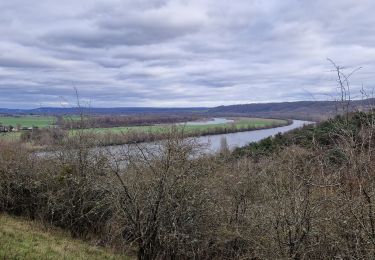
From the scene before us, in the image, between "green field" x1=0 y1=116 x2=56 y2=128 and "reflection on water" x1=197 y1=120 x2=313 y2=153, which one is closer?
"reflection on water" x1=197 y1=120 x2=313 y2=153

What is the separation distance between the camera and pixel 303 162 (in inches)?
341

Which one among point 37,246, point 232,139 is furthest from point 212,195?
point 232,139

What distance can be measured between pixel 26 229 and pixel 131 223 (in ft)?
16.6

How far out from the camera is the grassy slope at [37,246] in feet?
31.7

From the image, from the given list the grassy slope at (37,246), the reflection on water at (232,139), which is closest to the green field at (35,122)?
the reflection on water at (232,139)

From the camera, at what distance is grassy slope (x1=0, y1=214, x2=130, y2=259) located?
9.65 m

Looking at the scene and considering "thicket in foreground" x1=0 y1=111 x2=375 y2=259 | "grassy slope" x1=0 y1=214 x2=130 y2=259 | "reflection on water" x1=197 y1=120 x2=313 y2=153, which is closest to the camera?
"thicket in foreground" x1=0 y1=111 x2=375 y2=259

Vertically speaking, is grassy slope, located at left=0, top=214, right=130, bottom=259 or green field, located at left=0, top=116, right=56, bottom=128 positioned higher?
green field, located at left=0, top=116, right=56, bottom=128

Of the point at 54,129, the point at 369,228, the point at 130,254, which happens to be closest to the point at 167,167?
the point at 130,254

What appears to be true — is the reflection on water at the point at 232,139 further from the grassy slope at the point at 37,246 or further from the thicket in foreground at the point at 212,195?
A: the grassy slope at the point at 37,246

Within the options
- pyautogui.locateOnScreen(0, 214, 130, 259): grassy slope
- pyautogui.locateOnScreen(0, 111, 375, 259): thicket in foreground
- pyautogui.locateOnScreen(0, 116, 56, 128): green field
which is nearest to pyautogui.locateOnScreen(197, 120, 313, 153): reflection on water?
pyautogui.locateOnScreen(0, 111, 375, 259): thicket in foreground

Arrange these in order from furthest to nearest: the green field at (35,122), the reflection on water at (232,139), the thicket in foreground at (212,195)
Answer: the green field at (35,122) < the reflection on water at (232,139) < the thicket in foreground at (212,195)

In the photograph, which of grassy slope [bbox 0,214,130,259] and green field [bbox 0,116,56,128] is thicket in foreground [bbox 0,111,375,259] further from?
green field [bbox 0,116,56,128]

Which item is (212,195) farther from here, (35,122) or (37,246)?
(35,122)
